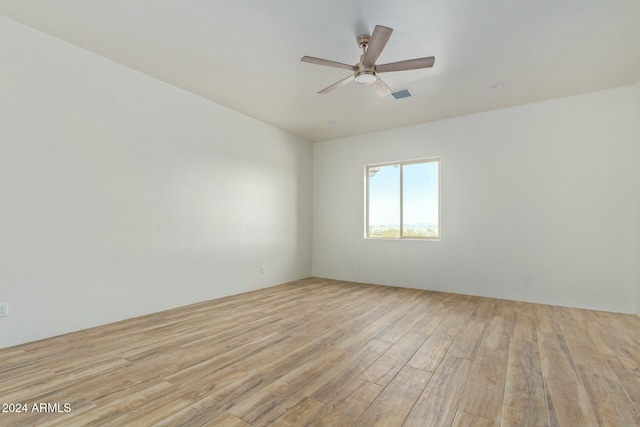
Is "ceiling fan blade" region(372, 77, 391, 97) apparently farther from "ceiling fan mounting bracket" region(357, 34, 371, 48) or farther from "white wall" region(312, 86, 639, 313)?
"white wall" region(312, 86, 639, 313)

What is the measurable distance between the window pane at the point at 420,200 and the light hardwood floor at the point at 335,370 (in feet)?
6.22

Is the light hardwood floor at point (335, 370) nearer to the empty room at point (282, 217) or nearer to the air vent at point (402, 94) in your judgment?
the empty room at point (282, 217)

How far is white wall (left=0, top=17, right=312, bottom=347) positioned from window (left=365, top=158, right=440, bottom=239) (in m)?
2.28

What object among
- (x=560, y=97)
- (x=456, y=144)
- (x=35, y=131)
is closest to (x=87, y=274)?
(x=35, y=131)

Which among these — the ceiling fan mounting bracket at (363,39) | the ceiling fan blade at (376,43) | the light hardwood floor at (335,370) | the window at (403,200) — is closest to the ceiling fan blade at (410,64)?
the ceiling fan blade at (376,43)

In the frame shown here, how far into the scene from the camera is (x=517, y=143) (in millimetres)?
4547

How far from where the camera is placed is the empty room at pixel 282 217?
2033 millimetres

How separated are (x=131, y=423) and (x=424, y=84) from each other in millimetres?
4176

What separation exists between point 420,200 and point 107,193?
14.9 feet

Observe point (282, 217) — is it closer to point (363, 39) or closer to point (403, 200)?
point (403, 200)

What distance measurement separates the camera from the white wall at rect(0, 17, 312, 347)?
273cm

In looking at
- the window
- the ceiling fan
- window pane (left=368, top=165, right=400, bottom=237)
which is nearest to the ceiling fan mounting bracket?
the ceiling fan

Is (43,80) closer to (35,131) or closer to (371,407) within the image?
(35,131)

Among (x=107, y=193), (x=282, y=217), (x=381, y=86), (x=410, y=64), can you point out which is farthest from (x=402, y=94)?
(x=107, y=193)
